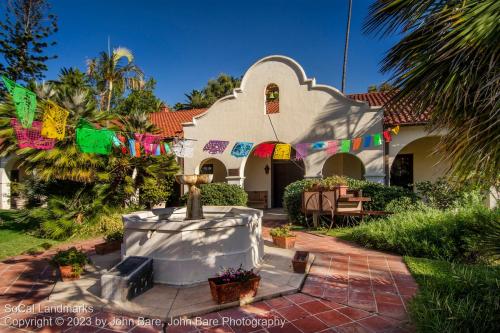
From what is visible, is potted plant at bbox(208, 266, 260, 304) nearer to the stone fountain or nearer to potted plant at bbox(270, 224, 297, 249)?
the stone fountain

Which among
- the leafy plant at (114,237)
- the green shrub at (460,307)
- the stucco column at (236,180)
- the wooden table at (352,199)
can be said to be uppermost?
the stucco column at (236,180)

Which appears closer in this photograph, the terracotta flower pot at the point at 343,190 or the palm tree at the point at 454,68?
the palm tree at the point at 454,68

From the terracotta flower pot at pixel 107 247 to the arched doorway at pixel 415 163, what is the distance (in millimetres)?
12260

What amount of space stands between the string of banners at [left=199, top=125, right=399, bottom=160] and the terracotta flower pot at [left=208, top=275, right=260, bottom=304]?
7.83 m

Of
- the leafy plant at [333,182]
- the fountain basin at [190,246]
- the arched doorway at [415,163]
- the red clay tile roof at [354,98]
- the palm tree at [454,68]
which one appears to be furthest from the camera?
the arched doorway at [415,163]

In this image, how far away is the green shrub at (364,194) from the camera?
10.2m

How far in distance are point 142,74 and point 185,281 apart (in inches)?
743

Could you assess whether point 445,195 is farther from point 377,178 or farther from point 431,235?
point 431,235

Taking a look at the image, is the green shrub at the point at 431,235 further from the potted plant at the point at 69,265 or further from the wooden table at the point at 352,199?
the potted plant at the point at 69,265

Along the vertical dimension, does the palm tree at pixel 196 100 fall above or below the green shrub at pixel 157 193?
above

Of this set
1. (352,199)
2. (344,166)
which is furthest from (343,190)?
(344,166)

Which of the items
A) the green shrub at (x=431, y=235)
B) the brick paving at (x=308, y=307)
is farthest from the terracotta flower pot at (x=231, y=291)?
the green shrub at (x=431, y=235)

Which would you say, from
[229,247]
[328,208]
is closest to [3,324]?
[229,247]

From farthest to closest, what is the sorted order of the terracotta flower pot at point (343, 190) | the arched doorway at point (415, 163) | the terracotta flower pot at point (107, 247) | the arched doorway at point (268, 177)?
the arched doorway at point (268, 177), the arched doorway at point (415, 163), the terracotta flower pot at point (343, 190), the terracotta flower pot at point (107, 247)
